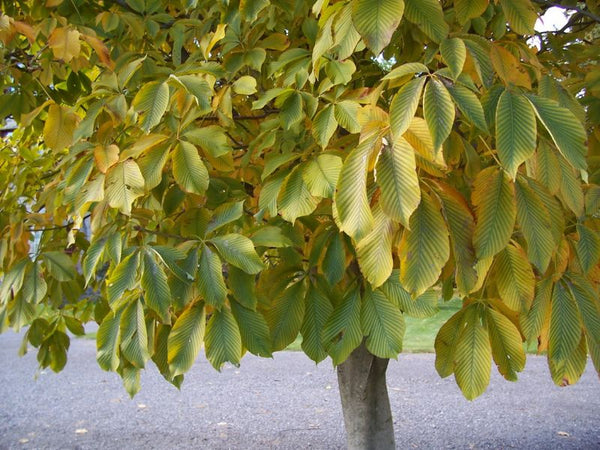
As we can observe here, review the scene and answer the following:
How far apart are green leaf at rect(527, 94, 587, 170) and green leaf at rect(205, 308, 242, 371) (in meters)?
0.66

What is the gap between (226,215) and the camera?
4.49ft

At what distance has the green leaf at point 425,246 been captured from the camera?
92 cm

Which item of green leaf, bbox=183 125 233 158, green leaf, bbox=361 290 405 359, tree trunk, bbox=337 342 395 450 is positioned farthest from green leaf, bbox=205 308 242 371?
tree trunk, bbox=337 342 395 450

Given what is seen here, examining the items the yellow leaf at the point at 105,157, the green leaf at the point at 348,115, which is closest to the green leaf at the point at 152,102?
the yellow leaf at the point at 105,157

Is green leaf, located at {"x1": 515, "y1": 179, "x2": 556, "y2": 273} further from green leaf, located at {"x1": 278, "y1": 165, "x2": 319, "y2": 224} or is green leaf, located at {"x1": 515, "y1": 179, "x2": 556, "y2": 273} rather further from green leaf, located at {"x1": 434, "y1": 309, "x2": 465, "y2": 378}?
green leaf, located at {"x1": 278, "y1": 165, "x2": 319, "y2": 224}

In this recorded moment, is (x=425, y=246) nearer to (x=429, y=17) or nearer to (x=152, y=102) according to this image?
(x=429, y=17)

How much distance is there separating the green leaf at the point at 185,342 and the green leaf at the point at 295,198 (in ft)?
0.87

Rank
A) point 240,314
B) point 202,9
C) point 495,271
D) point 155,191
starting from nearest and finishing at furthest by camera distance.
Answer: point 495,271
point 240,314
point 155,191
point 202,9

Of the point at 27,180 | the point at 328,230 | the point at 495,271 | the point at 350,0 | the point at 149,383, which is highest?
the point at 350,0

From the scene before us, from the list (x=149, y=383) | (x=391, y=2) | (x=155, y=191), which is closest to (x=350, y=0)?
(x=391, y=2)

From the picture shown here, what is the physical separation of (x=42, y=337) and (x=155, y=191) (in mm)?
1186

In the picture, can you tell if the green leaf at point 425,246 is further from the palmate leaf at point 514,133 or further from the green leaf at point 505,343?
the green leaf at point 505,343

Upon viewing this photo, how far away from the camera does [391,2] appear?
101 cm

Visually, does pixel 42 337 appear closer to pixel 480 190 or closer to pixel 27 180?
pixel 27 180
